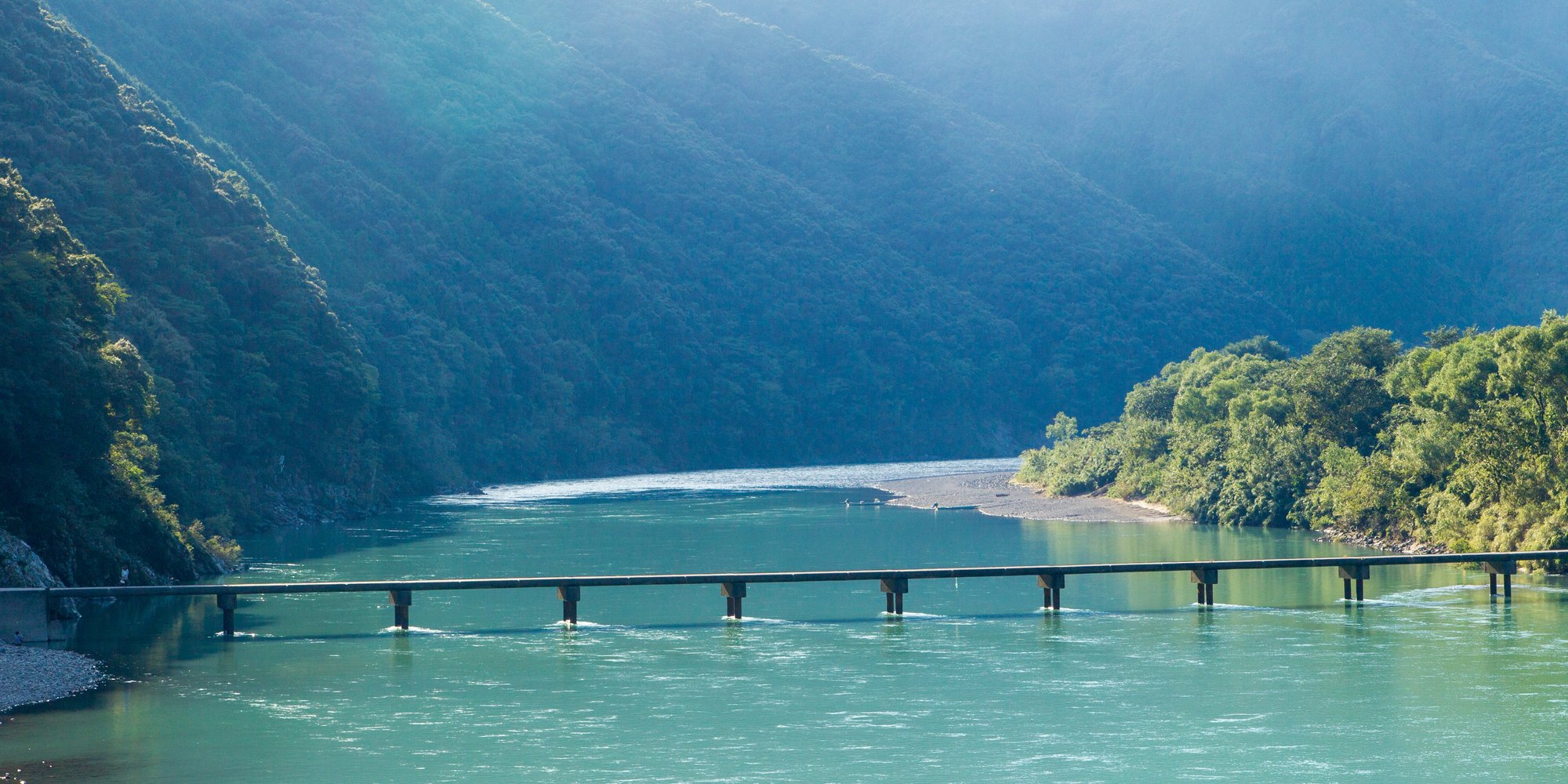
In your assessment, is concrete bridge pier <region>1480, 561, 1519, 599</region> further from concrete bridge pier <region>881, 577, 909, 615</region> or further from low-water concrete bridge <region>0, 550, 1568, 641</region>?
concrete bridge pier <region>881, 577, 909, 615</region>

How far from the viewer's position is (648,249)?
135750 millimetres

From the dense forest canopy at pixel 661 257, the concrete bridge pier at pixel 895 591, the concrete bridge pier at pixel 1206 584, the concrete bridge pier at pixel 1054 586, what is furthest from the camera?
the dense forest canopy at pixel 661 257

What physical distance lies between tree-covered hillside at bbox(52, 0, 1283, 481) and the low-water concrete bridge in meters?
52.6

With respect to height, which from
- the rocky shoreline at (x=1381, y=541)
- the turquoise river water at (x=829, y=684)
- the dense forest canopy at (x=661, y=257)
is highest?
the dense forest canopy at (x=661, y=257)

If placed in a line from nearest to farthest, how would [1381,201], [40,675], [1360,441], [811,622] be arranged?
[40,675] → [811,622] → [1360,441] → [1381,201]

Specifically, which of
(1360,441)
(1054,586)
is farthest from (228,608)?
(1360,441)

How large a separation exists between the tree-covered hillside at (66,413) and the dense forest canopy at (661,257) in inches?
7.3

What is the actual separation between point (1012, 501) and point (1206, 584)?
37482 mm

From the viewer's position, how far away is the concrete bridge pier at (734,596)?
36.0 m

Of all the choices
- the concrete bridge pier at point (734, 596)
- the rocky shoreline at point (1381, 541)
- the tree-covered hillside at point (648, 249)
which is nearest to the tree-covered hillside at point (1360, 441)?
the rocky shoreline at point (1381, 541)

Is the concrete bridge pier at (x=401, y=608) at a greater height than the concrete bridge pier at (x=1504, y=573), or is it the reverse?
the concrete bridge pier at (x=1504, y=573)

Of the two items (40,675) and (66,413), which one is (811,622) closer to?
(40,675)

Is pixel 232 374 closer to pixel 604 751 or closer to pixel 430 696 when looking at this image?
pixel 430 696

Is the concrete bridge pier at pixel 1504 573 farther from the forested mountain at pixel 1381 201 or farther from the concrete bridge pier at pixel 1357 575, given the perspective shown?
the forested mountain at pixel 1381 201
